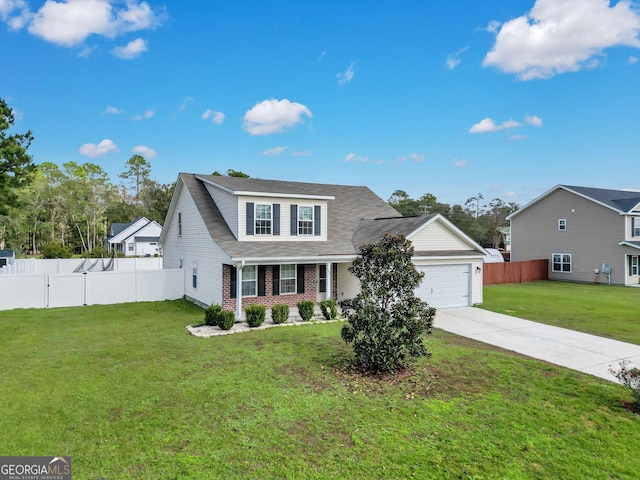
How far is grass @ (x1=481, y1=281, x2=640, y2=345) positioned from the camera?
41.8ft

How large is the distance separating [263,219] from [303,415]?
10.5 metres

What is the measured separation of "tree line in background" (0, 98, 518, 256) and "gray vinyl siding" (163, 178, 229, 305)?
23.5 m

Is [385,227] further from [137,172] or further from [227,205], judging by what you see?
[137,172]

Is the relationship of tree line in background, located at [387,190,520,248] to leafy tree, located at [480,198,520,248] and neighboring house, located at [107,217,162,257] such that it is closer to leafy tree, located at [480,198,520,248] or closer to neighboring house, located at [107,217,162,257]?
leafy tree, located at [480,198,520,248]

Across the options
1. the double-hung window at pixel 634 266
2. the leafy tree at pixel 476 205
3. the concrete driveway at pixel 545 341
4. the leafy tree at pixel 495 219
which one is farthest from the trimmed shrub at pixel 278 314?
the leafy tree at pixel 476 205

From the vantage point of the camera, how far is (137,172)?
240ft

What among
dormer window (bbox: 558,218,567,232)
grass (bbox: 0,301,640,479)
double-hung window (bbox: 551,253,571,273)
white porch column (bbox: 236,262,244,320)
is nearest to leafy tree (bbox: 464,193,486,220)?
dormer window (bbox: 558,218,567,232)

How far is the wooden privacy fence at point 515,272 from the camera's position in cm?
2598

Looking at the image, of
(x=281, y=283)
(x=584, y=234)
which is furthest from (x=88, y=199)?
(x=584, y=234)

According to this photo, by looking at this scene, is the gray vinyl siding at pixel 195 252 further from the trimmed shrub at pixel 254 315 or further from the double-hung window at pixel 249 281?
the trimmed shrub at pixel 254 315

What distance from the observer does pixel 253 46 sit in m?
18.5

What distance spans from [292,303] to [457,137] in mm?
16798

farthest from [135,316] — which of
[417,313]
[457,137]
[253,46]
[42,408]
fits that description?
[457,137]

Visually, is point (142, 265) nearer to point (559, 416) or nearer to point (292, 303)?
point (292, 303)
